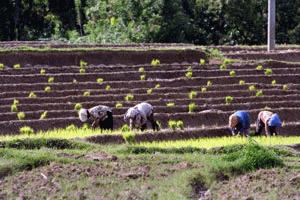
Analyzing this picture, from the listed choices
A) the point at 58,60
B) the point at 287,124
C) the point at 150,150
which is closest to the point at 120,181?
the point at 150,150

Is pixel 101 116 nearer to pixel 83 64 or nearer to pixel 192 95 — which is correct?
pixel 192 95

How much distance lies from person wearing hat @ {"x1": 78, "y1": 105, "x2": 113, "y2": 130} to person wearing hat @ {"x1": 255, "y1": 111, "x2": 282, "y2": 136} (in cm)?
353

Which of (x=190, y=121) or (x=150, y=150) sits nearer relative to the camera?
(x=150, y=150)

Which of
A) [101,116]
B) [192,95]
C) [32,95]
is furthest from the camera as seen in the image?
[192,95]

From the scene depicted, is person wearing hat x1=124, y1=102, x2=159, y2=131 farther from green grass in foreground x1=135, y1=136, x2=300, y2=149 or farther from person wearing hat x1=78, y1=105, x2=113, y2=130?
green grass in foreground x1=135, y1=136, x2=300, y2=149

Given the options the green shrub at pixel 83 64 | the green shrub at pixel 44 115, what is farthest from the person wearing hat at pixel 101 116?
the green shrub at pixel 83 64

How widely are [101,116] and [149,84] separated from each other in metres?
7.08

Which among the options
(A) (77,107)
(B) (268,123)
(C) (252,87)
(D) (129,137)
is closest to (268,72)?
(C) (252,87)

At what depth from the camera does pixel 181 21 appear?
130 feet

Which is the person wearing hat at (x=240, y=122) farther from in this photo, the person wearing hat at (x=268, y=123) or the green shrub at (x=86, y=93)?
the green shrub at (x=86, y=93)

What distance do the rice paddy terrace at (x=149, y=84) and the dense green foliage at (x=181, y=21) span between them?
20.1 feet

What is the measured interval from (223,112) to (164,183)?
37.5 feet

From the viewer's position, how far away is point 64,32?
49.0m

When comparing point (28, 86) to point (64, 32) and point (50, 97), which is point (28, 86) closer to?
point (50, 97)
